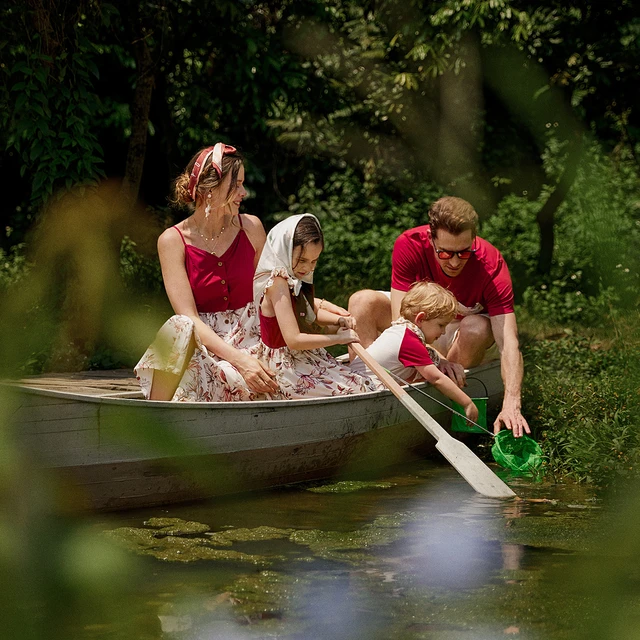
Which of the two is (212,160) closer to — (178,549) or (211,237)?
(211,237)

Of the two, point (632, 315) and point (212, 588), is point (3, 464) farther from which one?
point (632, 315)

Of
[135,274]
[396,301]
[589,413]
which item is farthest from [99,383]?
[135,274]

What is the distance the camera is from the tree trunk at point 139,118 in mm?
6918

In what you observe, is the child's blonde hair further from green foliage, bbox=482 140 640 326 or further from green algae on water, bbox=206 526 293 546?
green foliage, bbox=482 140 640 326

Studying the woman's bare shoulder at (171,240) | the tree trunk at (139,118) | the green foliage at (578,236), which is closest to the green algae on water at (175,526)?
the woman's bare shoulder at (171,240)

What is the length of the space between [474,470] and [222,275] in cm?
122

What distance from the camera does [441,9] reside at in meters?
7.30

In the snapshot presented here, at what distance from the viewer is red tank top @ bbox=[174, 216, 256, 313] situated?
386 cm

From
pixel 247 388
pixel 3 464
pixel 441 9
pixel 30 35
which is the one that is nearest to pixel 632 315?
pixel 441 9

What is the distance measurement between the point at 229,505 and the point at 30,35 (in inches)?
112

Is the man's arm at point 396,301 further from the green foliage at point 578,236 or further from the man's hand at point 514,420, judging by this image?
the green foliage at point 578,236

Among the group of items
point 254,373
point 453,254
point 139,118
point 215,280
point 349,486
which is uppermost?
point 139,118

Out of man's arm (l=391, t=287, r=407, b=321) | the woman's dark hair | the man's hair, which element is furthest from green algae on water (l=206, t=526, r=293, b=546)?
the man's hair

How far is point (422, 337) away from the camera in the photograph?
13.7 feet
